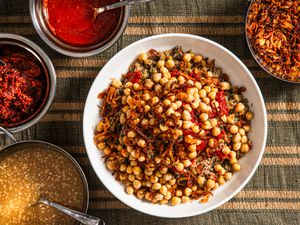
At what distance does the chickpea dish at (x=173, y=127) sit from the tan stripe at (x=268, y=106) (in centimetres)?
19

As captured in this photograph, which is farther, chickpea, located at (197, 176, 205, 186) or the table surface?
the table surface

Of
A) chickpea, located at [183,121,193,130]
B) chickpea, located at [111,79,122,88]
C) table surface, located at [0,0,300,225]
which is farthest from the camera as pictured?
table surface, located at [0,0,300,225]

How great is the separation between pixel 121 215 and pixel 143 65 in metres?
0.81

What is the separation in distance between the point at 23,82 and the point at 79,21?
399mm

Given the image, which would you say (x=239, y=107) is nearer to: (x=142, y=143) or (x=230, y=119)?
(x=230, y=119)

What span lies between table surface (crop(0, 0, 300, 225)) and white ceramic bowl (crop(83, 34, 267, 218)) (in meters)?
0.16

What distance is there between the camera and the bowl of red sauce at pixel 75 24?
1961mm

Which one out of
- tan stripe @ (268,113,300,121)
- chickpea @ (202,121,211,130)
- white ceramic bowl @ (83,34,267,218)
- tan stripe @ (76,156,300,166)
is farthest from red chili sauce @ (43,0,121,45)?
tan stripe @ (76,156,300,166)

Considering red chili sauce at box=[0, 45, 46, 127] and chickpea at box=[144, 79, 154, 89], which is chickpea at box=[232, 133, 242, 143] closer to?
chickpea at box=[144, 79, 154, 89]

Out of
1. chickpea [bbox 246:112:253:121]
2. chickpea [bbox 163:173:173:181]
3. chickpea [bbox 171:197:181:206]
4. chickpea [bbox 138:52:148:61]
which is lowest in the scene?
chickpea [bbox 171:197:181:206]

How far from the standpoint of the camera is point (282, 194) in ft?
7.37

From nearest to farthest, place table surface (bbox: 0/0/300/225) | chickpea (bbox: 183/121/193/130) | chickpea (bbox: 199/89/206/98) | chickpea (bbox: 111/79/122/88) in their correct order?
chickpea (bbox: 183/121/193/130), chickpea (bbox: 199/89/206/98), chickpea (bbox: 111/79/122/88), table surface (bbox: 0/0/300/225)

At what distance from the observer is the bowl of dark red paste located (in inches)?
78.0

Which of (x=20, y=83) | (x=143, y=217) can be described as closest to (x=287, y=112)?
(x=143, y=217)
